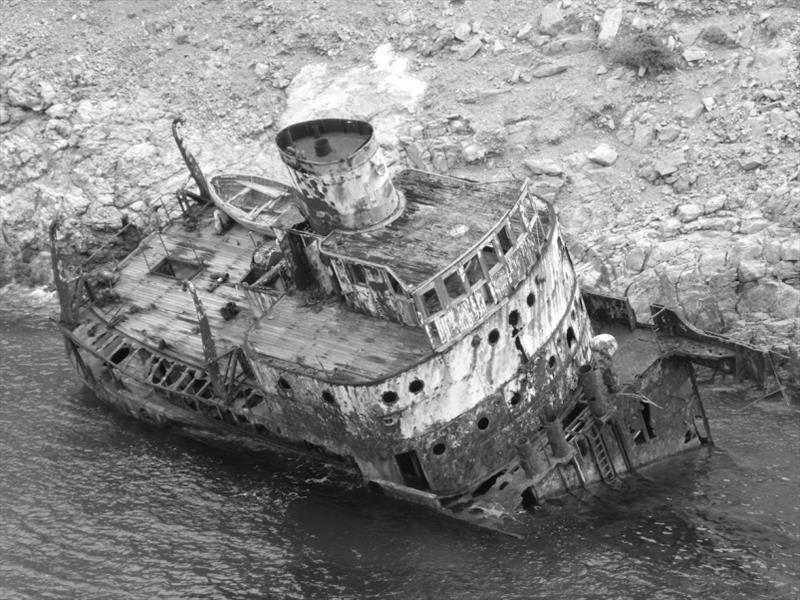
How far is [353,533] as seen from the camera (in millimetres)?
24391

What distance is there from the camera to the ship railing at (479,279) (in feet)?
73.9

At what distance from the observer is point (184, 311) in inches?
1114

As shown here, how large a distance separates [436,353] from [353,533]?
14.3ft

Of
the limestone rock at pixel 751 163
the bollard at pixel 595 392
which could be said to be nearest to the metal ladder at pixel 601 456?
the bollard at pixel 595 392

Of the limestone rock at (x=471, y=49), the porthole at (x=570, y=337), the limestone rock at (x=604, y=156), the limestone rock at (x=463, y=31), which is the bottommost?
the porthole at (x=570, y=337)

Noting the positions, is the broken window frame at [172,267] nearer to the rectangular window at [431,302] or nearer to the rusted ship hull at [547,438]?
the rusted ship hull at [547,438]

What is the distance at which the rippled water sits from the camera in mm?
22625

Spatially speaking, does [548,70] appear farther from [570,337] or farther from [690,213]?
[570,337]

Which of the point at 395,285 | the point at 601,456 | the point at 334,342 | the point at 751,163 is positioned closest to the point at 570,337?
the point at 601,456

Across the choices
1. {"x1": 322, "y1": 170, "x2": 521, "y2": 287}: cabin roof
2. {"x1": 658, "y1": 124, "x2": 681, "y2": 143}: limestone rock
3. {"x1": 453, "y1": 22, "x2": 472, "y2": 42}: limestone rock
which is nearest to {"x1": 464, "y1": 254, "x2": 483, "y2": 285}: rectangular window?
{"x1": 322, "y1": 170, "x2": 521, "y2": 287}: cabin roof

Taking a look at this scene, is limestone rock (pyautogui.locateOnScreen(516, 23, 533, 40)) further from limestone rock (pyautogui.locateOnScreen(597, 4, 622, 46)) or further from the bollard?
the bollard

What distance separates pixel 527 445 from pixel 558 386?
5.69ft

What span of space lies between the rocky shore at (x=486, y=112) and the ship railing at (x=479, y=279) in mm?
5458

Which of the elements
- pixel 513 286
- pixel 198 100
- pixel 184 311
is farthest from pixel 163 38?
pixel 513 286
